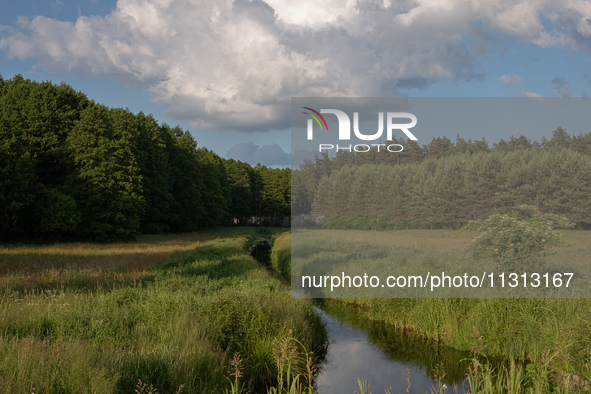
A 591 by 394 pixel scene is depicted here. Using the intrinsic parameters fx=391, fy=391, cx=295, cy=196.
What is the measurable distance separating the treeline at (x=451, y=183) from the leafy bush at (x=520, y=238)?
70.2 feet

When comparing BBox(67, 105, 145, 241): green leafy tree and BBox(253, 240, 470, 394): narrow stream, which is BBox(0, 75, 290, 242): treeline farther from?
BBox(253, 240, 470, 394): narrow stream

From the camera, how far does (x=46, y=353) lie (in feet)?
16.8

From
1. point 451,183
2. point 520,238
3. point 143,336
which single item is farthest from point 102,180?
point 520,238

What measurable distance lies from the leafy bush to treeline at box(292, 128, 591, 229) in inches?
842

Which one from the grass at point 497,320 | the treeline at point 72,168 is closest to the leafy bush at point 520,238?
the grass at point 497,320

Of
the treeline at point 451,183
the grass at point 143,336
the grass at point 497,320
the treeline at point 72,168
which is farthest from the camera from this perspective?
the treeline at point 451,183

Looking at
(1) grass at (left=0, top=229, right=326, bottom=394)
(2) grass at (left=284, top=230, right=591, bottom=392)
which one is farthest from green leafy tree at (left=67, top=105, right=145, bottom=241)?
(2) grass at (left=284, top=230, right=591, bottom=392)

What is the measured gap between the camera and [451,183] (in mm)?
35469

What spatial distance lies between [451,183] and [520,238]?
2413 centimetres

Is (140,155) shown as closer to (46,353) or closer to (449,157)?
(449,157)

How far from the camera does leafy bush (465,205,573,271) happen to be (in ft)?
39.7

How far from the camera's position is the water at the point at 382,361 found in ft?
29.5

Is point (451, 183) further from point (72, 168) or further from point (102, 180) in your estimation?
point (72, 168)

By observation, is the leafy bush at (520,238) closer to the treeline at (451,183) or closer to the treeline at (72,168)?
the treeline at (451,183)
